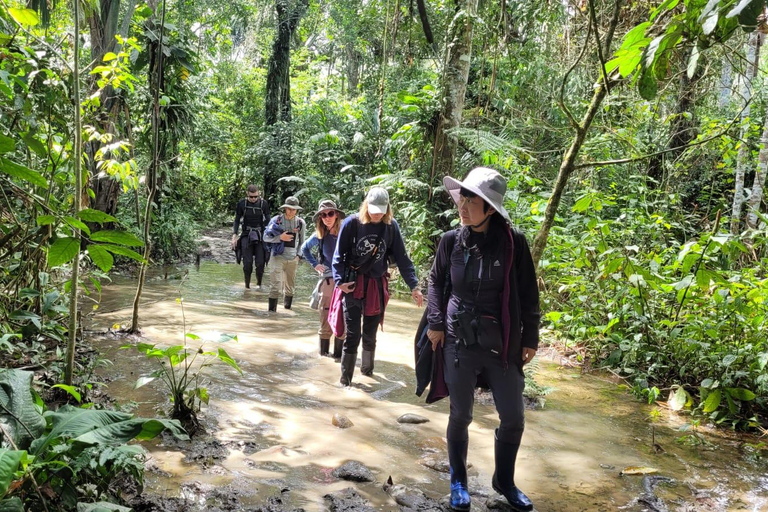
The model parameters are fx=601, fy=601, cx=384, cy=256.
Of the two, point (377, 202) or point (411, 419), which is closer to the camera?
point (411, 419)

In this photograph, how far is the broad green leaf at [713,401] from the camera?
527 cm

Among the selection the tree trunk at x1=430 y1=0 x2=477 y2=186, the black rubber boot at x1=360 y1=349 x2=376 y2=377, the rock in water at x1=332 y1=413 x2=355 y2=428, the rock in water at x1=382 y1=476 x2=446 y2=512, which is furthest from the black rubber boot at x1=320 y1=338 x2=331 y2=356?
the tree trunk at x1=430 y1=0 x2=477 y2=186

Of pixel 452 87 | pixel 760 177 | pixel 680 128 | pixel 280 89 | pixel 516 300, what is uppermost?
pixel 280 89

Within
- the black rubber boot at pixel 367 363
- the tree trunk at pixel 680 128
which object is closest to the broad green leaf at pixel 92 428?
the black rubber boot at pixel 367 363

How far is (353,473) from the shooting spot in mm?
3859

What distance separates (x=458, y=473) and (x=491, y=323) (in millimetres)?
943

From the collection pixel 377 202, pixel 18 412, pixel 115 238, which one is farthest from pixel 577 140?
pixel 18 412

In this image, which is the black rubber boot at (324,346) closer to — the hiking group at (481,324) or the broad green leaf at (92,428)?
the hiking group at (481,324)

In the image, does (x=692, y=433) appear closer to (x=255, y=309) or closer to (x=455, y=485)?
(x=455, y=485)

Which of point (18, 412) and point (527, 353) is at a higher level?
point (527, 353)

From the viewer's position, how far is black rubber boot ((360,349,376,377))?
6332 mm

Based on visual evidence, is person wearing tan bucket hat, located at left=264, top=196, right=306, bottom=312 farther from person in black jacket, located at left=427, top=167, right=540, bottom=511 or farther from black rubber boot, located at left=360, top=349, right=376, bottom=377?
person in black jacket, located at left=427, top=167, right=540, bottom=511

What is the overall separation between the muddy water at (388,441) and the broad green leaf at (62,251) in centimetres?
185

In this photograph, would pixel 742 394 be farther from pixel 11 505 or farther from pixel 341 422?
pixel 11 505
